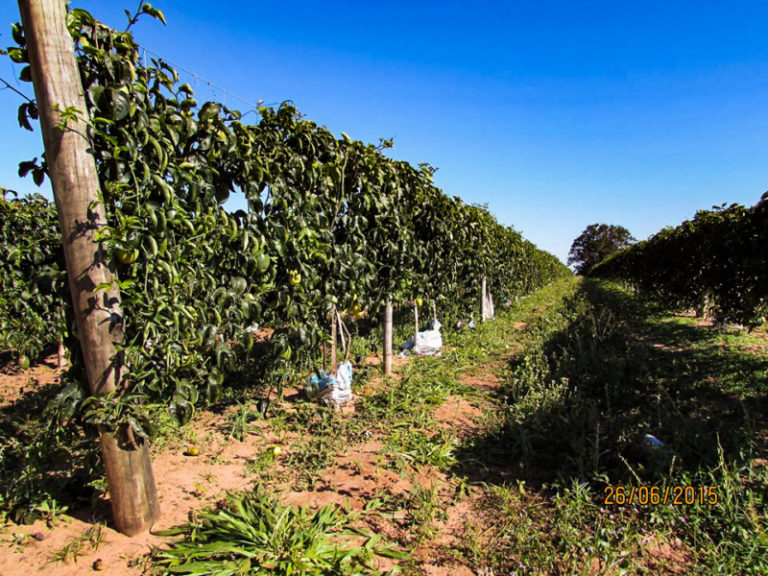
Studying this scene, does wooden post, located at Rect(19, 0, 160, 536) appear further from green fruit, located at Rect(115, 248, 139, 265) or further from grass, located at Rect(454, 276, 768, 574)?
grass, located at Rect(454, 276, 768, 574)

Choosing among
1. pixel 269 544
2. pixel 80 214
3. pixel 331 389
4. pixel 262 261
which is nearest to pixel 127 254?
pixel 80 214

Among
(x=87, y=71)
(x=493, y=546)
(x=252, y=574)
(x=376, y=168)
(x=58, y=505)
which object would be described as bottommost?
(x=493, y=546)

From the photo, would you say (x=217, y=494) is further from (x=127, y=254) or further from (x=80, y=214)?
(x=80, y=214)

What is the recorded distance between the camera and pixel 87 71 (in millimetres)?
1970

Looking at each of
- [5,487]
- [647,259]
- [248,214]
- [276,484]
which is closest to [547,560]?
[276,484]

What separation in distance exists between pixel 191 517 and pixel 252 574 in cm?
76

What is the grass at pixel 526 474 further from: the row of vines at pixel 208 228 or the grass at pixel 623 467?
the row of vines at pixel 208 228

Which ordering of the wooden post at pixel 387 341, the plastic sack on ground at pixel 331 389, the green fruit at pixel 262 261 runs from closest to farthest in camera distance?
the green fruit at pixel 262 261 < the plastic sack on ground at pixel 331 389 < the wooden post at pixel 387 341

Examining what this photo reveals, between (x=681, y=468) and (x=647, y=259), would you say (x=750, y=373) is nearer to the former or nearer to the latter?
(x=681, y=468)

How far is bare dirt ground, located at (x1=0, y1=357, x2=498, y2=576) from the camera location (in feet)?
6.98
